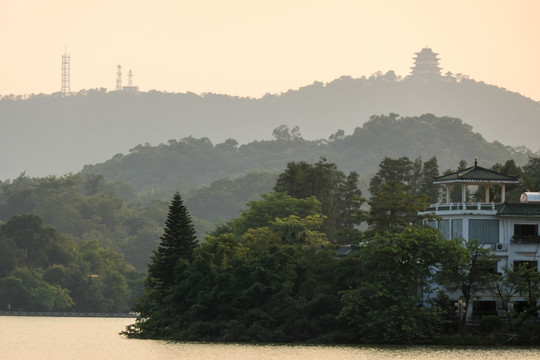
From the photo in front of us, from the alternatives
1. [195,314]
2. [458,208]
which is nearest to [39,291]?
[195,314]

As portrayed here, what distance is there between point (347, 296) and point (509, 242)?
29.3 ft

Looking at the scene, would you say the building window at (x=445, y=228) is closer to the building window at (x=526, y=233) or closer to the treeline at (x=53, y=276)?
the building window at (x=526, y=233)

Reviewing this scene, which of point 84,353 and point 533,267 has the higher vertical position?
point 533,267

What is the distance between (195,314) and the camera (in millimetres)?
59438

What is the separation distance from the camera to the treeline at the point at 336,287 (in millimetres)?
54031

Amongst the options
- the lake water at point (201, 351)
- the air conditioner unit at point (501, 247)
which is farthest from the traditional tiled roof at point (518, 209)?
Answer: the lake water at point (201, 351)

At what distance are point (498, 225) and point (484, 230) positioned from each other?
708mm

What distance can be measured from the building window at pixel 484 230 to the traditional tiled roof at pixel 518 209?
2.61 ft

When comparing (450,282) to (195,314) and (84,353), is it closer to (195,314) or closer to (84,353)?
(195,314)

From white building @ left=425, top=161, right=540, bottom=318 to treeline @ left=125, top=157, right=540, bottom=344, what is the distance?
116 cm

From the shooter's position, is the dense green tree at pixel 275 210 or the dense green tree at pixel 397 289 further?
the dense green tree at pixel 275 210

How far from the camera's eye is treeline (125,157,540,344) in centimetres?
5403

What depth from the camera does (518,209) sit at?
57562mm

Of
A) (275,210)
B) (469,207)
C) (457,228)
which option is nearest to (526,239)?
(469,207)
